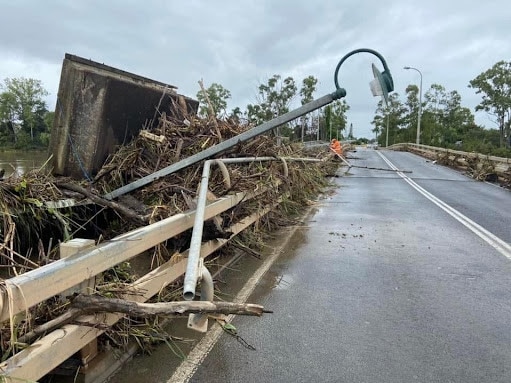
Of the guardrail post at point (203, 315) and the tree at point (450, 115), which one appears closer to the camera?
the guardrail post at point (203, 315)

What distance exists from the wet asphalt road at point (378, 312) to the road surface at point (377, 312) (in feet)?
0.04

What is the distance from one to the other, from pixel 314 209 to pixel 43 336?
339 inches

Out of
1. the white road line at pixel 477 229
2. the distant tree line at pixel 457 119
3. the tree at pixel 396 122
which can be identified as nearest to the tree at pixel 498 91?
the distant tree line at pixel 457 119

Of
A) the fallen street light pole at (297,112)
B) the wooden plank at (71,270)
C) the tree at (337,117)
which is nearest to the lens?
the wooden plank at (71,270)

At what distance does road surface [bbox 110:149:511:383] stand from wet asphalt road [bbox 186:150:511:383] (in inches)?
0.5

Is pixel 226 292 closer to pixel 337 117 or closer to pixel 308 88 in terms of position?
pixel 308 88

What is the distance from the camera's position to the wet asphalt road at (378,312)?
132 inches

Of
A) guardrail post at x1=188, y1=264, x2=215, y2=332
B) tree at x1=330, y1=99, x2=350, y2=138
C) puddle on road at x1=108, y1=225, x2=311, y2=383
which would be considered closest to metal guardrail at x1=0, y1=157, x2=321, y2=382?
guardrail post at x1=188, y1=264, x2=215, y2=332

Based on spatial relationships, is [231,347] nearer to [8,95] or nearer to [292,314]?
[292,314]

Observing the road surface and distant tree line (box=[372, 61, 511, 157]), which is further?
distant tree line (box=[372, 61, 511, 157])

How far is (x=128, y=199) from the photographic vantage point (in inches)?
224

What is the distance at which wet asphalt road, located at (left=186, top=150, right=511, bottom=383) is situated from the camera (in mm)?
3350

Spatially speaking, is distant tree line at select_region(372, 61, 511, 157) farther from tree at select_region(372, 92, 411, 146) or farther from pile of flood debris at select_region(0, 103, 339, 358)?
pile of flood debris at select_region(0, 103, 339, 358)

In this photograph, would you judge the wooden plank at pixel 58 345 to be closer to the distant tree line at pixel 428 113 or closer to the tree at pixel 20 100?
the distant tree line at pixel 428 113
